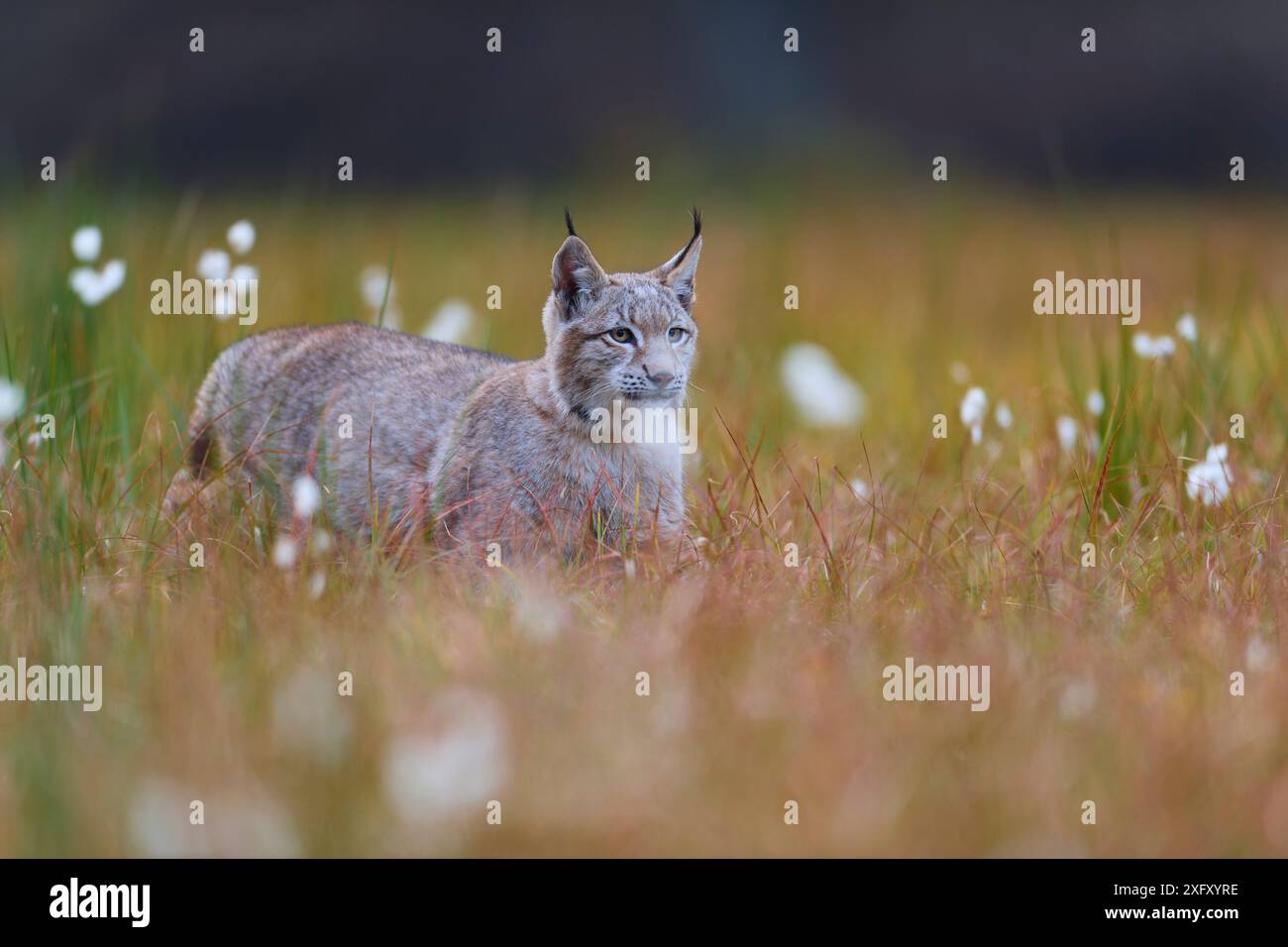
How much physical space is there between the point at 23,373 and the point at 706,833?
4.13 meters

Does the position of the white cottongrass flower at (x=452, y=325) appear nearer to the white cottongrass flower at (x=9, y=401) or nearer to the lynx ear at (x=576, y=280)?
the lynx ear at (x=576, y=280)

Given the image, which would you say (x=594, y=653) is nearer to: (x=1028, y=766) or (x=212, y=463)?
(x=1028, y=766)

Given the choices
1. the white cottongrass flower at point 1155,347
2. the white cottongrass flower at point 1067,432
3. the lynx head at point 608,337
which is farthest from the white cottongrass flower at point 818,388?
the lynx head at point 608,337

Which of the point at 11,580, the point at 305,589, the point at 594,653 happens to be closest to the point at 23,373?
the point at 11,580

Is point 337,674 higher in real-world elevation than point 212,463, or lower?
lower

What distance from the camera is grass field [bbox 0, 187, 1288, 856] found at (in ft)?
11.4

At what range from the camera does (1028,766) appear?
3.67m

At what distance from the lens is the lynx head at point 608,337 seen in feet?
18.1

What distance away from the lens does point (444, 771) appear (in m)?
3.37

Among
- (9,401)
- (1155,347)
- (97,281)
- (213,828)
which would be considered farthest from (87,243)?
(1155,347)

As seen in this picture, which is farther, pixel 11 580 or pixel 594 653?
pixel 11 580

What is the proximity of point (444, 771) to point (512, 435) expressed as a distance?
8.22 ft

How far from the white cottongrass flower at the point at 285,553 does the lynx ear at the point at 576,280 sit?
4.67 feet

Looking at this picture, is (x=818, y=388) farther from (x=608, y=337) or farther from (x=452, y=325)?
(x=608, y=337)
